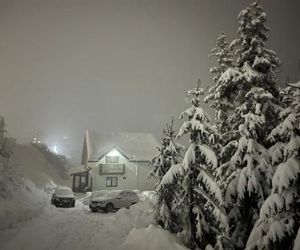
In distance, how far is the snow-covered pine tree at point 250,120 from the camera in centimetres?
1675

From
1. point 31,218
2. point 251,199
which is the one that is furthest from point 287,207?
point 31,218

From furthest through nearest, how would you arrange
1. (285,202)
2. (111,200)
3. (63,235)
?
(111,200) → (63,235) → (285,202)

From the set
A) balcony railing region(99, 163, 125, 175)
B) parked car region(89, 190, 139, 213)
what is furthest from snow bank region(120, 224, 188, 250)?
balcony railing region(99, 163, 125, 175)

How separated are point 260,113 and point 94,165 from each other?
42.6 metres

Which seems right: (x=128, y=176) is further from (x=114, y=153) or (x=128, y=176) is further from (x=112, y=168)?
(x=114, y=153)

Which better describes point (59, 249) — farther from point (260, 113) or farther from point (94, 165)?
point (94, 165)

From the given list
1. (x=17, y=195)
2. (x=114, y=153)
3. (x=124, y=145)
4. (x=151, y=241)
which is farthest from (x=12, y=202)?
(x=124, y=145)

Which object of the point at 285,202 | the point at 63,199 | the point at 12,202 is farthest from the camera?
the point at 63,199

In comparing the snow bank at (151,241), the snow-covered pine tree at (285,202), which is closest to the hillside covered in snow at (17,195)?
the snow bank at (151,241)

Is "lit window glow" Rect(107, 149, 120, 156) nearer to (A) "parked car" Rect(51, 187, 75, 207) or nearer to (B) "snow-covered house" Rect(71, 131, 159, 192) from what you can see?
(B) "snow-covered house" Rect(71, 131, 159, 192)

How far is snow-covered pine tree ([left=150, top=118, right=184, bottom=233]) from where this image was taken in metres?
21.8

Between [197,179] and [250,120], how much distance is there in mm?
4092

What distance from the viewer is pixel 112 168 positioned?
57.4 meters

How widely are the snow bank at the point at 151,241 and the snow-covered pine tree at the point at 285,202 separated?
5.76 metres
